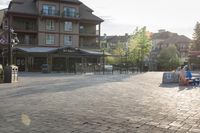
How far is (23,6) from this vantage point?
49781 millimetres

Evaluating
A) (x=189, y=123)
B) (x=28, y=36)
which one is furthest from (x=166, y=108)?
(x=28, y=36)

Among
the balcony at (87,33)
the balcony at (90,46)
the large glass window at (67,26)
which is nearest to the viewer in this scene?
the large glass window at (67,26)

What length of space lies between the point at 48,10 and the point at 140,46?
18.7 m

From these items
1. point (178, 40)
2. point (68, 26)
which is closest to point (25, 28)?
point (68, 26)

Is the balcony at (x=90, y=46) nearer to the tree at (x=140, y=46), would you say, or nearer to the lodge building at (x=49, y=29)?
the lodge building at (x=49, y=29)

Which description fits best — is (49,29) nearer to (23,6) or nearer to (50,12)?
(50,12)

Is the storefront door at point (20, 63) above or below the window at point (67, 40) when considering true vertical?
below

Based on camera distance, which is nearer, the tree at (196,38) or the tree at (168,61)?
the tree at (168,61)

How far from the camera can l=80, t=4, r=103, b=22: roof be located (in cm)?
5309

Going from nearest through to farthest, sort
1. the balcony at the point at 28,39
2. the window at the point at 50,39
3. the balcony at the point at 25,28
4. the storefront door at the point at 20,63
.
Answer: the storefront door at the point at 20,63, the balcony at the point at 25,28, the balcony at the point at 28,39, the window at the point at 50,39

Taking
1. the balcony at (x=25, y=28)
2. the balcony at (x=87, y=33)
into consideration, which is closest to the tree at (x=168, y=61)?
the balcony at (x=87, y=33)

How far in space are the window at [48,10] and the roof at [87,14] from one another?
15.9ft

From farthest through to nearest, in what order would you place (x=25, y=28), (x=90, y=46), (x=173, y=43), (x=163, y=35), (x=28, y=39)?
1. (x=163, y=35)
2. (x=173, y=43)
3. (x=90, y=46)
4. (x=28, y=39)
5. (x=25, y=28)

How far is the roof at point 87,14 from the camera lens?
53088 mm
